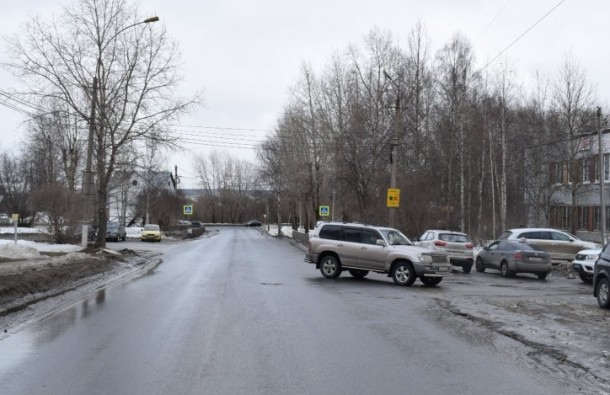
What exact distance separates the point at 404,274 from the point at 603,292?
21.2ft

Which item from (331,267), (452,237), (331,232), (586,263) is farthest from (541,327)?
(452,237)

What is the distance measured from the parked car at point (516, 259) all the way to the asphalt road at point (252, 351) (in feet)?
34.0

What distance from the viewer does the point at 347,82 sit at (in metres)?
49.7

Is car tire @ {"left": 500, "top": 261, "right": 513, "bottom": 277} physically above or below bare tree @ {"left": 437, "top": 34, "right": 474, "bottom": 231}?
below

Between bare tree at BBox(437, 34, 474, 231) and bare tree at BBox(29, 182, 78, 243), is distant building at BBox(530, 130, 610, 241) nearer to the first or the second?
bare tree at BBox(437, 34, 474, 231)

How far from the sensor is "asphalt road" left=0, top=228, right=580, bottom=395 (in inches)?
262

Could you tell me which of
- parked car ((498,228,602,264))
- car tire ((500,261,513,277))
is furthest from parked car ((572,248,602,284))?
parked car ((498,228,602,264))

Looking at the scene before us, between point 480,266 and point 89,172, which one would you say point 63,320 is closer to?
point 89,172

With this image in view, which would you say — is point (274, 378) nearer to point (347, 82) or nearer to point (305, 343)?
point (305, 343)

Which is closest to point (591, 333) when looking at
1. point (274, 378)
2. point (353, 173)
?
point (274, 378)

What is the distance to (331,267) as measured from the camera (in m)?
20.6

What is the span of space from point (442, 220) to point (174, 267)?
17.5 meters

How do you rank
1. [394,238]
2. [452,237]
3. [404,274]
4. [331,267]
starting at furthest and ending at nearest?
[452,237], [331,267], [394,238], [404,274]

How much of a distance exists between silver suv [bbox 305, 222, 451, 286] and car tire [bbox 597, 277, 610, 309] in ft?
18.6
